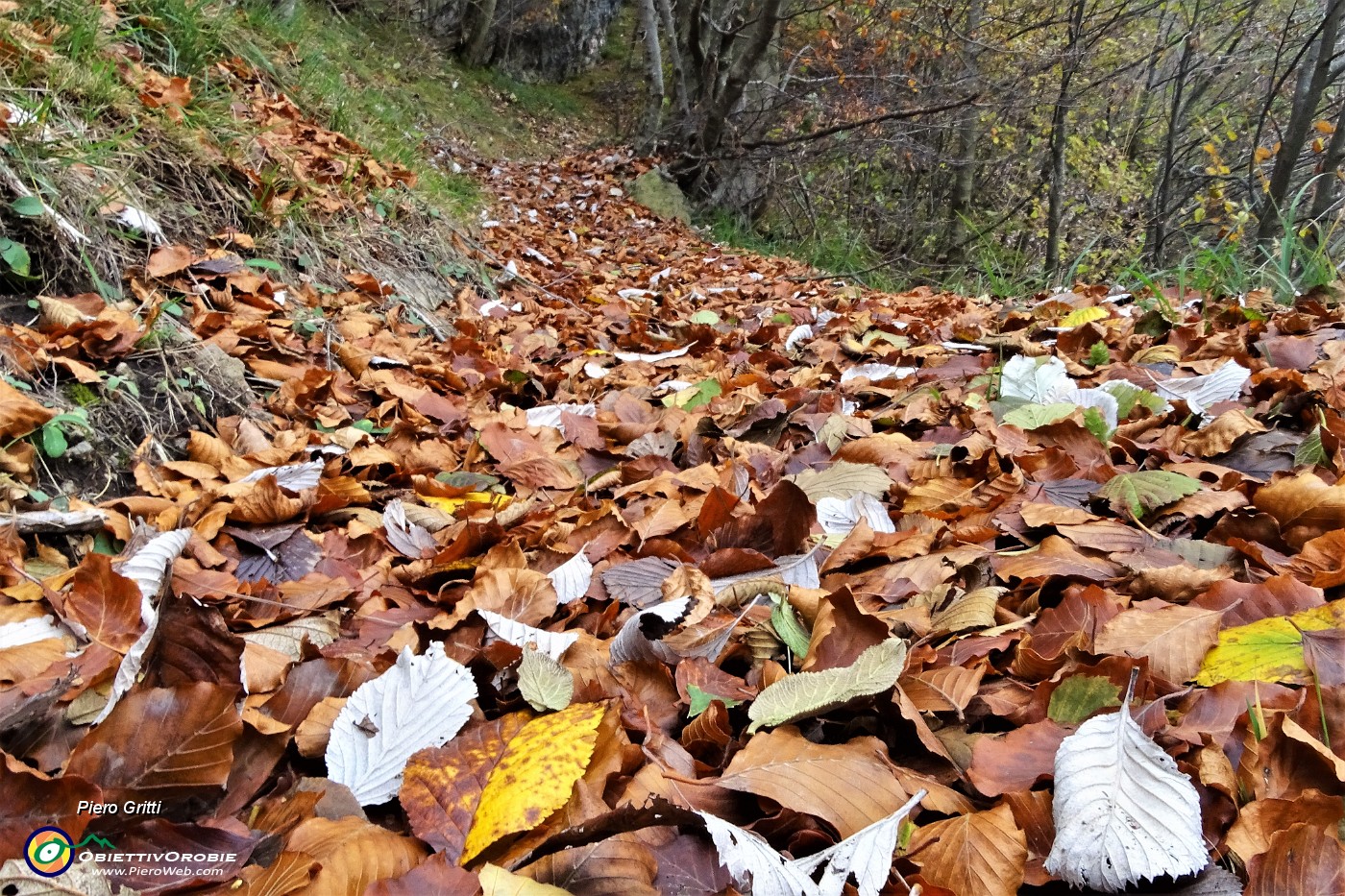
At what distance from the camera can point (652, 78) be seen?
31.4ft

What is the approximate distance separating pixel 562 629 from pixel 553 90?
1599 centimetres

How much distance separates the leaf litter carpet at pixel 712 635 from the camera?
67cm

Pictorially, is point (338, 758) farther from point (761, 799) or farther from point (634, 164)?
point (634, 164)

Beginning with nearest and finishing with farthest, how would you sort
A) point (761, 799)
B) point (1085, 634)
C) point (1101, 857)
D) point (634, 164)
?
1. point (1101, 857)
2. point (761, 799)
3. point (1085, 634)
4. point (634, 164)

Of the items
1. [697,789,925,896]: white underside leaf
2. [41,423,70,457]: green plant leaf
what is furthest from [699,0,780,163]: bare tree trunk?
[697,789,925,896]: white underside leaf

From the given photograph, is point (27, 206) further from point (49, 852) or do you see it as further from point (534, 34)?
point (534, 34)

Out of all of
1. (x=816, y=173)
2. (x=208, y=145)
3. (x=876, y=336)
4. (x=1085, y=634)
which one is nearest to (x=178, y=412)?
(x=208, y=145)

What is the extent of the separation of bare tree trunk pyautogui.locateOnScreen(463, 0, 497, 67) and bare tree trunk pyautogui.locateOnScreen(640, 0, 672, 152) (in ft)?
16.7

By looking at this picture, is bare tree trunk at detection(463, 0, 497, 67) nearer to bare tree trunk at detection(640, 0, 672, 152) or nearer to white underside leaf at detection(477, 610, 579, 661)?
bare tree trunk at detection(640, 0, 672, 152)

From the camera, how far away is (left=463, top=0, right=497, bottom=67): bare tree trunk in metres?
13.4

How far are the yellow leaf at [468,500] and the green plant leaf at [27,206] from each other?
4.17 ft

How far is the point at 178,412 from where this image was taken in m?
1.83

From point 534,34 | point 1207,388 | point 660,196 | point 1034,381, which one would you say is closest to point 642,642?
point 1034,381

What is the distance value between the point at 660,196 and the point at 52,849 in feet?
28.4
